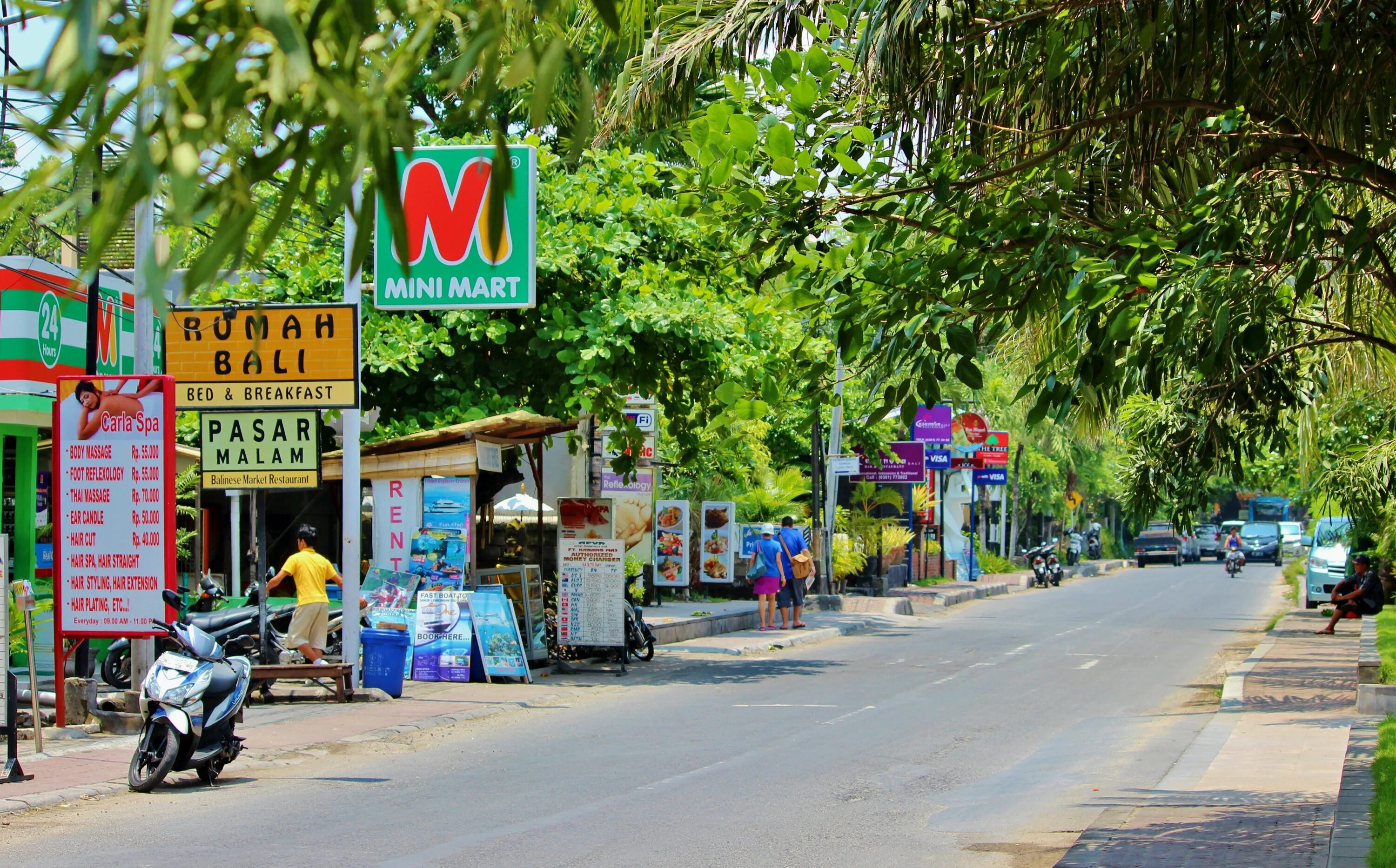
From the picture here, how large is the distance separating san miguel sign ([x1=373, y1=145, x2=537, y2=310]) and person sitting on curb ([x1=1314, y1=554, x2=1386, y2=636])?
55.3ft

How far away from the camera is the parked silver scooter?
9695 millimetres

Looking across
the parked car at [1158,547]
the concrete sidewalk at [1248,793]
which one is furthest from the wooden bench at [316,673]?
the parked car at [1158,547]

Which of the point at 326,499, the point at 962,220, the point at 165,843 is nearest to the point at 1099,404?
the point at 962,220

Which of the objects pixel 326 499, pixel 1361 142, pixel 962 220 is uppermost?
pixel 1361 142

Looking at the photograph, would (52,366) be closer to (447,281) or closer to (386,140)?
(447,281)

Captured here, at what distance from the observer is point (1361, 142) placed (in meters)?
8.21

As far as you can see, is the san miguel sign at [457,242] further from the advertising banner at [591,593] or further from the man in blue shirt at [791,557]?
the man in blue shirt at [791,557]

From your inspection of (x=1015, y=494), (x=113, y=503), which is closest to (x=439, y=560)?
(x=113, y=503)

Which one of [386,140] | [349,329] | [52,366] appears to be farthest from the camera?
[52,366]

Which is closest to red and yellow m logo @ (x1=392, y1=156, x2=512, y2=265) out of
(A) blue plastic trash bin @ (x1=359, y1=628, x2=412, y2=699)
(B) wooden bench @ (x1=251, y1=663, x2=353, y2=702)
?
(A) blue plastic trash bin @ (x1=359, y1=628, x2=412, y2=699)

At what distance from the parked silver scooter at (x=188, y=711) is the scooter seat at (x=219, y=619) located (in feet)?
18.8

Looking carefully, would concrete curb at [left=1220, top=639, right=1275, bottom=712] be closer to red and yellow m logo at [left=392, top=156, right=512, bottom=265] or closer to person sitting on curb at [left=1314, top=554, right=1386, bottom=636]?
person sitting on curb at [left=1314, top=554, right=1386, bottom=636]

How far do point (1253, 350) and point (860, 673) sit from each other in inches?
478

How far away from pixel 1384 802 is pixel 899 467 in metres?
27.0
